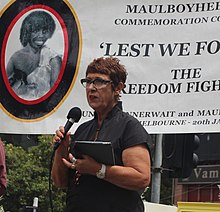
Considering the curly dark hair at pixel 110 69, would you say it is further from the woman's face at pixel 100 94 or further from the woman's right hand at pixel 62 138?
the woman's right hand at pixel 62 138

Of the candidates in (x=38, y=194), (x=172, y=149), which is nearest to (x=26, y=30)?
(x=172, y=149)

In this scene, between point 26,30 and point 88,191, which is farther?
point 26,30

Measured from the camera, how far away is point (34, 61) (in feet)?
21.1

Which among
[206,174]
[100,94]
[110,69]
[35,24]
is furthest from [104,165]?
[206,174]

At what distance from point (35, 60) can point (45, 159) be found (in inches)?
743

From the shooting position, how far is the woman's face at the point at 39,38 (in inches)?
254

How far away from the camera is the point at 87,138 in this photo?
400cm

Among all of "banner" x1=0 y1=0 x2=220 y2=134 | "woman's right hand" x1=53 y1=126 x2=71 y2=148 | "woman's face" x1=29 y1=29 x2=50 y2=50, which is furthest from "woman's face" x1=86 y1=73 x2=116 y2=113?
"woman's face" x1=29 y1=29 x2=50 y2=50

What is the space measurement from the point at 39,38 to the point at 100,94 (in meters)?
2.69

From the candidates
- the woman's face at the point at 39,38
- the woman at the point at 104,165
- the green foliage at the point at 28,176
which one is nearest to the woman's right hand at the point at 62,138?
the woman at the point at 104,165

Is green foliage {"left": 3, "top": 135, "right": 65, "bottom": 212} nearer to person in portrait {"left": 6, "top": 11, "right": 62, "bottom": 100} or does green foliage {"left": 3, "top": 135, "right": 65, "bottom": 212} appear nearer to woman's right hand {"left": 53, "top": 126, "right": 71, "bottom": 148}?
person in portrait {"left": 6, "top": 11, "right": 62, "bottom": 100}

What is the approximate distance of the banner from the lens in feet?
19.4

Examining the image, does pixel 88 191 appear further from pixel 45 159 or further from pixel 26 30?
pixel 45 159

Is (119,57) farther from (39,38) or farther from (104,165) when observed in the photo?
(104,165)
